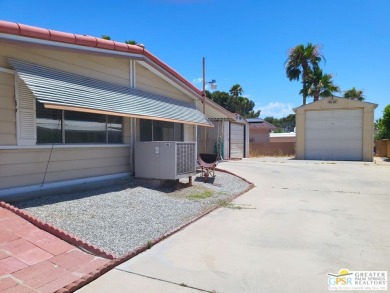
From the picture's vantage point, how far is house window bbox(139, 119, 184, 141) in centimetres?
945

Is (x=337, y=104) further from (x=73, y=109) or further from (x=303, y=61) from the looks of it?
(x=73, y=109)

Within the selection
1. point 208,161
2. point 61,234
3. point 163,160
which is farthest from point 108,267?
point 208,161

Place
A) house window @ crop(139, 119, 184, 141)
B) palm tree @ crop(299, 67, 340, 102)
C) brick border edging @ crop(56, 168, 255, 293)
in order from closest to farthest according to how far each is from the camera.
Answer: brick border edging @ crop(56, 168, 255, 293)
house window @ crop(139, 119, 184, 141)
palm tree @ crop(299, 67, 340, 102)

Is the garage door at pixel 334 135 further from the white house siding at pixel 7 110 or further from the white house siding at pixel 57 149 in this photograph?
the white house siding at pixel 7 110

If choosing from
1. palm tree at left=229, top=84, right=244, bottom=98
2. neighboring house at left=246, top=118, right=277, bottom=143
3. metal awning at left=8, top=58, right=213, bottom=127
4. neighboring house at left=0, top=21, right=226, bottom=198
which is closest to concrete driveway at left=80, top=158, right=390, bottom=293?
neighboring house at left=0, top=21, right=226, bottom=198

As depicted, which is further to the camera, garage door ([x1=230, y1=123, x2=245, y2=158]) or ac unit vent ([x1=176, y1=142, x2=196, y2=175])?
garage door ([x1=230, y1=123, x2=245, y2=158])

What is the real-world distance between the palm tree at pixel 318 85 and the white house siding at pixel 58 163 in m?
26.4

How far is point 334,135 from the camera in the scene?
76.0 ft

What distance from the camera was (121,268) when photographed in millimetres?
3785

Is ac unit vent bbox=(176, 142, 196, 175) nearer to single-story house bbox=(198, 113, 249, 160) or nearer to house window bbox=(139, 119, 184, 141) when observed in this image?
house window bbox=(139, 119, 184, 141)

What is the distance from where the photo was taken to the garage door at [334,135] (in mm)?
22594

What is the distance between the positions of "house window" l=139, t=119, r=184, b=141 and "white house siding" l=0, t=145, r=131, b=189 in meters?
1.00

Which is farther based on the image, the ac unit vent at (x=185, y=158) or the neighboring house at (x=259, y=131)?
the neighboring house at (x=259, y=131)

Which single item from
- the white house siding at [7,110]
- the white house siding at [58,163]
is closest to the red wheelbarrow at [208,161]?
the white house siding at [58,163]
